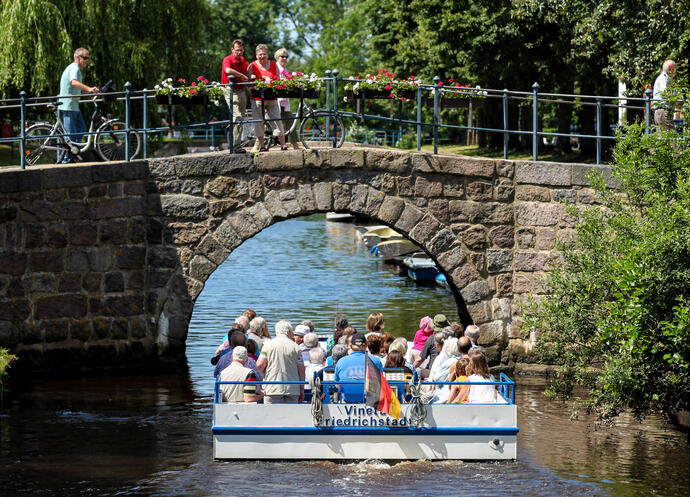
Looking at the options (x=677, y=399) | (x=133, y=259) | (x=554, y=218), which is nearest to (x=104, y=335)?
(x=133, y=259)

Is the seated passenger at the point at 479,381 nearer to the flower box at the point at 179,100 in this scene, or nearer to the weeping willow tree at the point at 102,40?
the flower box at the point at 179,100

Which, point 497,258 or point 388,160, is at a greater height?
point 388,160

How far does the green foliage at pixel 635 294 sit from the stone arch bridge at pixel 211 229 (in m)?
2.19

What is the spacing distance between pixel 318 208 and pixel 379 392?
514cm

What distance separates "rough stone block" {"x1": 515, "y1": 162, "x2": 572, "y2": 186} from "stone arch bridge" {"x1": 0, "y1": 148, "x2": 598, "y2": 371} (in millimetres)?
15

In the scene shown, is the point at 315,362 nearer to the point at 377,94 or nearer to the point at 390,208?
the point at 390,208

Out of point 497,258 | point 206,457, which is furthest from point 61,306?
point 497,258

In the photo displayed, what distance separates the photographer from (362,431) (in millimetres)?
12297

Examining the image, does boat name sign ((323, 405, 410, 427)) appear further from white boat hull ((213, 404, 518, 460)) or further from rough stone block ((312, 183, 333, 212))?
rough stone block ((312, 183, 333, 212))

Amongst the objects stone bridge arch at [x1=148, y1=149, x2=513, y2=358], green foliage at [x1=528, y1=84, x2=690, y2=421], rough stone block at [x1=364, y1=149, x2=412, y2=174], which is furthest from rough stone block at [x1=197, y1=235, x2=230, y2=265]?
green foliage at [x1=528, y1=84, x2=690, y2=421]

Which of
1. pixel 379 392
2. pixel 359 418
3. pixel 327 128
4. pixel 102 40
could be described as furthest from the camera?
pixel 102 40

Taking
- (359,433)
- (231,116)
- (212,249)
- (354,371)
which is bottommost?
(359,433)

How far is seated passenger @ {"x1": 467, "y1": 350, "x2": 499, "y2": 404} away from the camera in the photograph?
12.4 m

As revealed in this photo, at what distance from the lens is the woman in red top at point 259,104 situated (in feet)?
53.7
